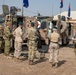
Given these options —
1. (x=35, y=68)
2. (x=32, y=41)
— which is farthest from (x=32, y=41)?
(x=35, y=68)

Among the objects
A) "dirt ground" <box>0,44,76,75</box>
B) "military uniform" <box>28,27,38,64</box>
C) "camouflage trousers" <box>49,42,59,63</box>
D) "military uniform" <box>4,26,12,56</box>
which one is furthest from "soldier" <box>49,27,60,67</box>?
"military uniform" <box>4,26,12,56</box>

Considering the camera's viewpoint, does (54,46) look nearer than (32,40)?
Yes

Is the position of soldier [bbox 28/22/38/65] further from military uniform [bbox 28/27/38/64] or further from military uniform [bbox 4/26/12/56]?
military uniform [bbox 4/26/12/56]

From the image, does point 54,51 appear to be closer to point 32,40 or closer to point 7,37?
point 32,40

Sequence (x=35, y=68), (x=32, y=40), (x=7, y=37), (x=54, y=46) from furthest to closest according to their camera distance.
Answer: (x=7, y=37), (x=32, y=40), (x=35, y=68), (x=54, y=46)

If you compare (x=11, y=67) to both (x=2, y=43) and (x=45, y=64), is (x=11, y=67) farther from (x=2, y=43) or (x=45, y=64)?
(x=2, y=43)

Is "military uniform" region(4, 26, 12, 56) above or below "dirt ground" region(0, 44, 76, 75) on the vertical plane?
above

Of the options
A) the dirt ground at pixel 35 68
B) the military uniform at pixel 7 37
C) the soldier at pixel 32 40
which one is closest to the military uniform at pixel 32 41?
the soldier at pixel 32 40

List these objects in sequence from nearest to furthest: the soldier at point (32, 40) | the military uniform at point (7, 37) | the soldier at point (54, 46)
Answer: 1. the soldier at point (54, 46)
2. the soldier at point (32, 40)
3. the military uniform at point (7, 37)

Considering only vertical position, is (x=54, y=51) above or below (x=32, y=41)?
below

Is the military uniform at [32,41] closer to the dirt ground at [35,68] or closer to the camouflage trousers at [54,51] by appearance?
the dirt ground at [35,68]

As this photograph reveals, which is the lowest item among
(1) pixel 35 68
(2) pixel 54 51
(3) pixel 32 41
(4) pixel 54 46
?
(1) pixel 35 68

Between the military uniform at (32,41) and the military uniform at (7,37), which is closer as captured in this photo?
the military uniform at (32,41)

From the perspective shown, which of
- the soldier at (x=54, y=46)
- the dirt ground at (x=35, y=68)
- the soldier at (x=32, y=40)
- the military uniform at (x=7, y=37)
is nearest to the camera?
the dirt ground at (x=35, y=68)
